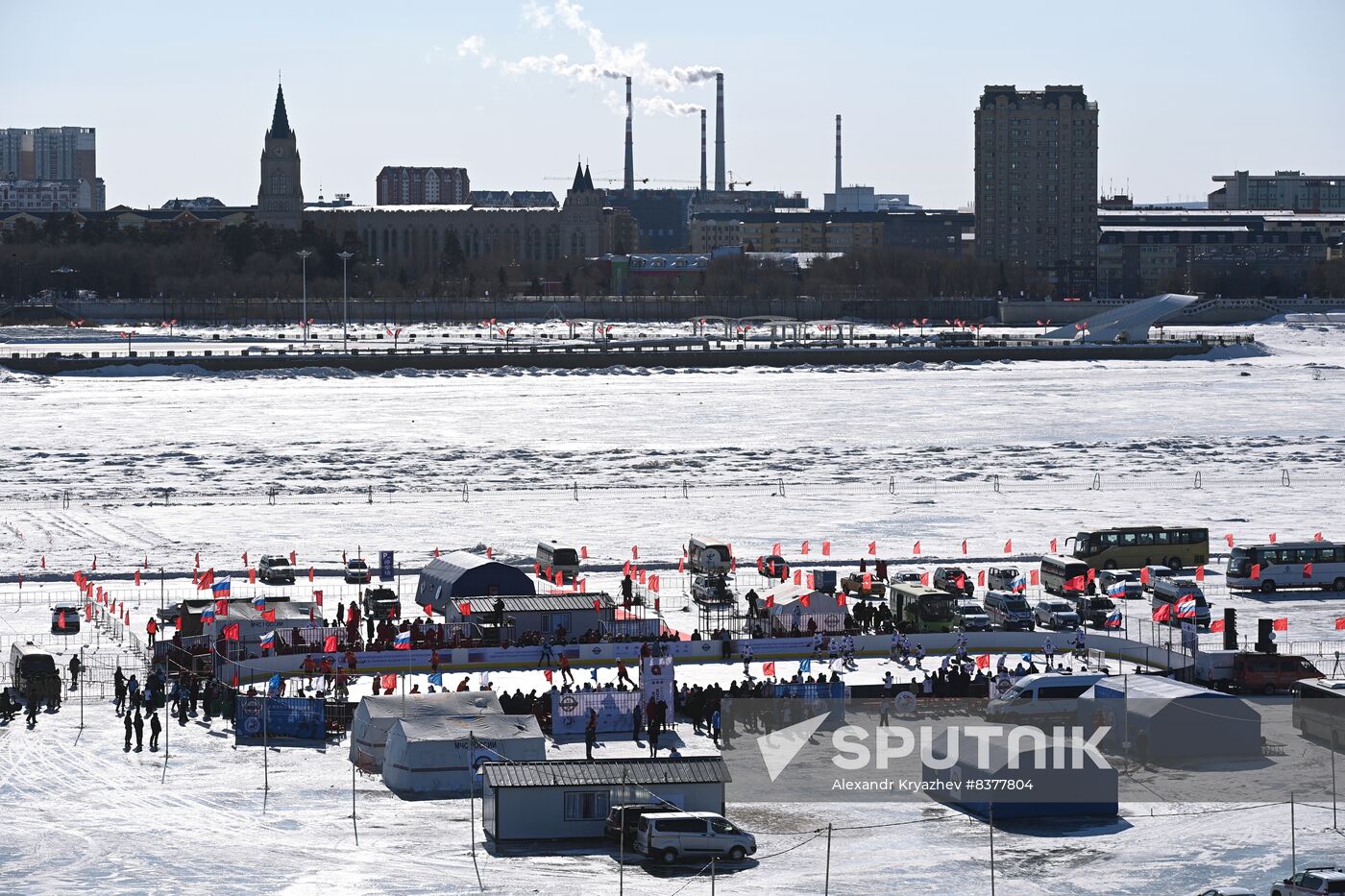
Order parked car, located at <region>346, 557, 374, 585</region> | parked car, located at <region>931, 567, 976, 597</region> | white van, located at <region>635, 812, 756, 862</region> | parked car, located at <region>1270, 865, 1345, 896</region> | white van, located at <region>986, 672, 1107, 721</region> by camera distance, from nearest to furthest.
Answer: parked car, located at <region>1270, 865, 1345, 896</region>
white van, located at <region>635, 812, 756, 862</region>
white van, located at <region>986, 672, 1107, 721</region>
parked car, located at <region>931, 567, 976, 597</region>
parked car, located at <region>346, 557, 374, 585</region>

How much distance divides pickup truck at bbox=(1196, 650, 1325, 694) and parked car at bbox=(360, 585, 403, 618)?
11.5m

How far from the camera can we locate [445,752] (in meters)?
18.7

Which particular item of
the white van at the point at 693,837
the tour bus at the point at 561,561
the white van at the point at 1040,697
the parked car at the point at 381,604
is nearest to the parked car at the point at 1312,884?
the white van at the point at 693,837

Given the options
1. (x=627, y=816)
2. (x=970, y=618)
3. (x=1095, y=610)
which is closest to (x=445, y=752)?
(x=627, y=816)

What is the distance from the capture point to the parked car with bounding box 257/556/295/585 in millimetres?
30219

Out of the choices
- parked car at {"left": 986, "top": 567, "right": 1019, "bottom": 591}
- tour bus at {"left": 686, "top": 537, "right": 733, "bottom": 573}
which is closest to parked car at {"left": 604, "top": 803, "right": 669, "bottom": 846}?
parked car at {"left": 986, "top": 567, "right": 1019, "bottom": 591}

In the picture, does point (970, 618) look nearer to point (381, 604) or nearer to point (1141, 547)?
point (1141, 547)

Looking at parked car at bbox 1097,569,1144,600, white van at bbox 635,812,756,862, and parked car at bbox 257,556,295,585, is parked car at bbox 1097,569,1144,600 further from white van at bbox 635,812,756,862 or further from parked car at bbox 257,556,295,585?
white van at bbox 635,812,756,862

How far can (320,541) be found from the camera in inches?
1377

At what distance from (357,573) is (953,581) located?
9.44 meters

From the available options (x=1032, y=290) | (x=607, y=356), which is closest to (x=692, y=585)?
(x=607, y=356)

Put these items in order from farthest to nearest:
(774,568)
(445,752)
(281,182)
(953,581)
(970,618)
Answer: (281,182)
(774,568)
(953,581)
(970,618)
(445,752)

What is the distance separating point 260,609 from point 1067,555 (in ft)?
46.1

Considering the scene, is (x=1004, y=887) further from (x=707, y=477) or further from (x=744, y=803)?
(x=707, y=477)
